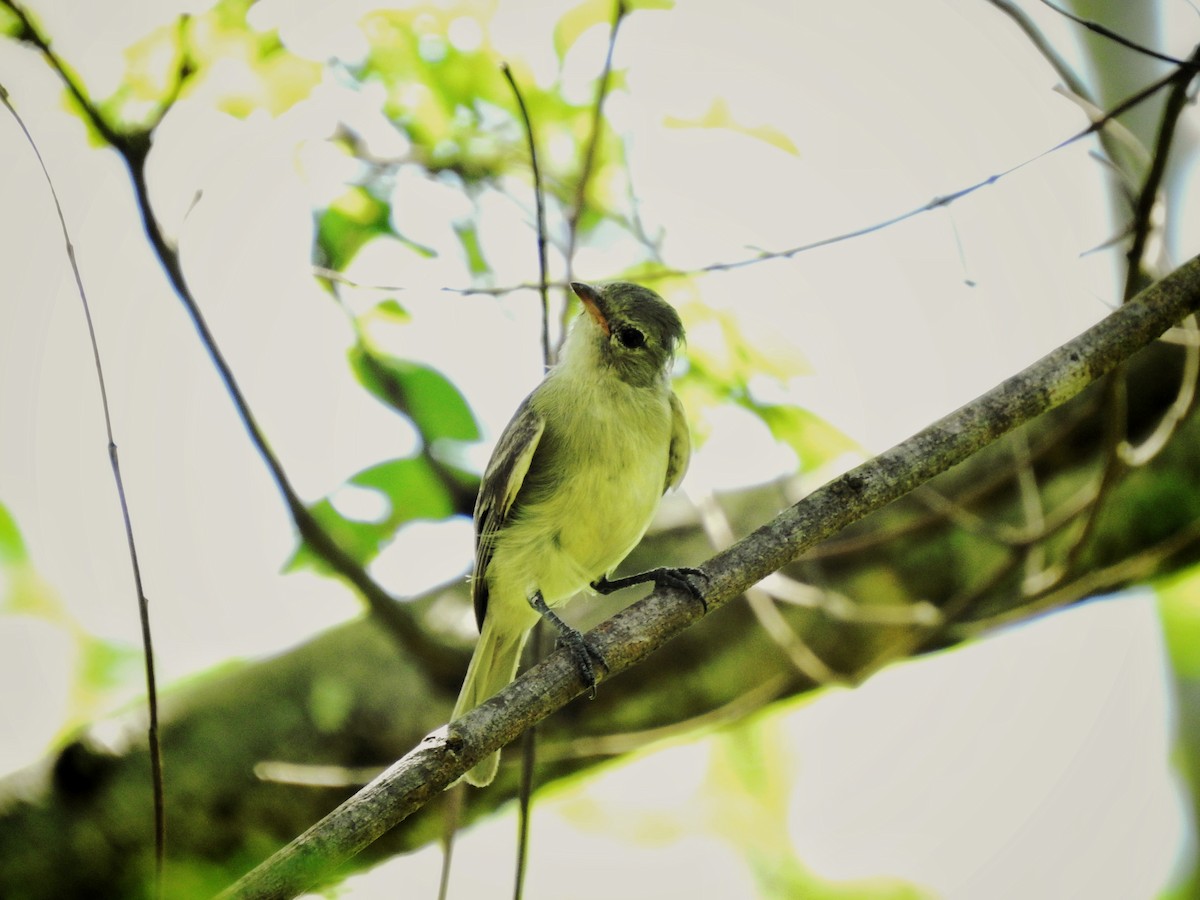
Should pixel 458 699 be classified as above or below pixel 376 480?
below

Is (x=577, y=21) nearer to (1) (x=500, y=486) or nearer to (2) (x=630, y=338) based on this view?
(2) (x=630, y=338)

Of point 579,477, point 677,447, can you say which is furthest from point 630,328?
point 579,477

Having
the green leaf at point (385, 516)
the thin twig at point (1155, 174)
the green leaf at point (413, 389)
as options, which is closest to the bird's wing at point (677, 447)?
the green leaf at point (413, 389)

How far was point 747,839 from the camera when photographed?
5.51m

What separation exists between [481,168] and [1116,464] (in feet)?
8.17

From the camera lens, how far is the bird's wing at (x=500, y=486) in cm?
340

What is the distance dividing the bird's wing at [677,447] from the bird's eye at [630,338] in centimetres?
23

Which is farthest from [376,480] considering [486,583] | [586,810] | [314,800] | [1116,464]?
[586,810]

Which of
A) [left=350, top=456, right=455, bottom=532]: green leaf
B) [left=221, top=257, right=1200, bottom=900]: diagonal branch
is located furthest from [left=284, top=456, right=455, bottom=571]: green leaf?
[left=221, top=257, right=1200, bottom=900]: diagonal branch

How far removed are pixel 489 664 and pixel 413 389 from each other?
105 cm

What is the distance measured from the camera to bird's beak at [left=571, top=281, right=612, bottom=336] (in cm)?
364

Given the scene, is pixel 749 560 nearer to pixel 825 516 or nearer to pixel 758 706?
pixel 825 516

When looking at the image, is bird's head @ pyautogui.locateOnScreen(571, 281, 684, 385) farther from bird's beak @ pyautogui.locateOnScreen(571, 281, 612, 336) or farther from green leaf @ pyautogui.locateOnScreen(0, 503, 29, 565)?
green leaf @ pyautogui.locateOnScreen(0, 503, 29, 565)

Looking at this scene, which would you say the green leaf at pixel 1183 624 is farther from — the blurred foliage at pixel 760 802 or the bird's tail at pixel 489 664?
the bird's tail at pixel 489 664
